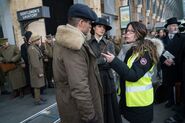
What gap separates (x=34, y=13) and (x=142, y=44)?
5832 mm

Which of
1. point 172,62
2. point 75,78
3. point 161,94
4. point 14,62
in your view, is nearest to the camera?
point 75,78

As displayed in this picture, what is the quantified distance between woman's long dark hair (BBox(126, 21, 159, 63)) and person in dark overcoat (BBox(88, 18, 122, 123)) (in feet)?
2.93

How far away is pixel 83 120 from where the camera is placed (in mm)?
2350

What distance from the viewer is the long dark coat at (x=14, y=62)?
677cm

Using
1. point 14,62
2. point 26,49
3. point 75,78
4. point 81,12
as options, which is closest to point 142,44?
point 81,12

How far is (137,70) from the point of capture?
8.30 ft

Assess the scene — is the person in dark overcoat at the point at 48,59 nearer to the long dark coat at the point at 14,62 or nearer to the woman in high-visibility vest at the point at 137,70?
the long dark coat at the point at 14,62

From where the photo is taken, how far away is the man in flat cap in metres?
2.18

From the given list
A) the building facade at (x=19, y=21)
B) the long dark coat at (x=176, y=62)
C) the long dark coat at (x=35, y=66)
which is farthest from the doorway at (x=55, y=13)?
the long dark coat at (x=176, y=62)

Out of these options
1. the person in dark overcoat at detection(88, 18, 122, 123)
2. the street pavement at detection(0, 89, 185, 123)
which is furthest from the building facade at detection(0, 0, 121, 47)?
the person in dark overcoat at detection(88, 18, 122, 123)

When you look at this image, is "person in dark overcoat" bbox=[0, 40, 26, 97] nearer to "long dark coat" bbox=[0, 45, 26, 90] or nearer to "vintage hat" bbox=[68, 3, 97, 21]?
"long dark coat" bbox=[0, 45, 26, 90]

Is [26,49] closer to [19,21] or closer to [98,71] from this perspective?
[19,21]

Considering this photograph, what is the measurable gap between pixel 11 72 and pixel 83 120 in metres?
5.11

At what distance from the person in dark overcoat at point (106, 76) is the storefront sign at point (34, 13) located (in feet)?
13.7
